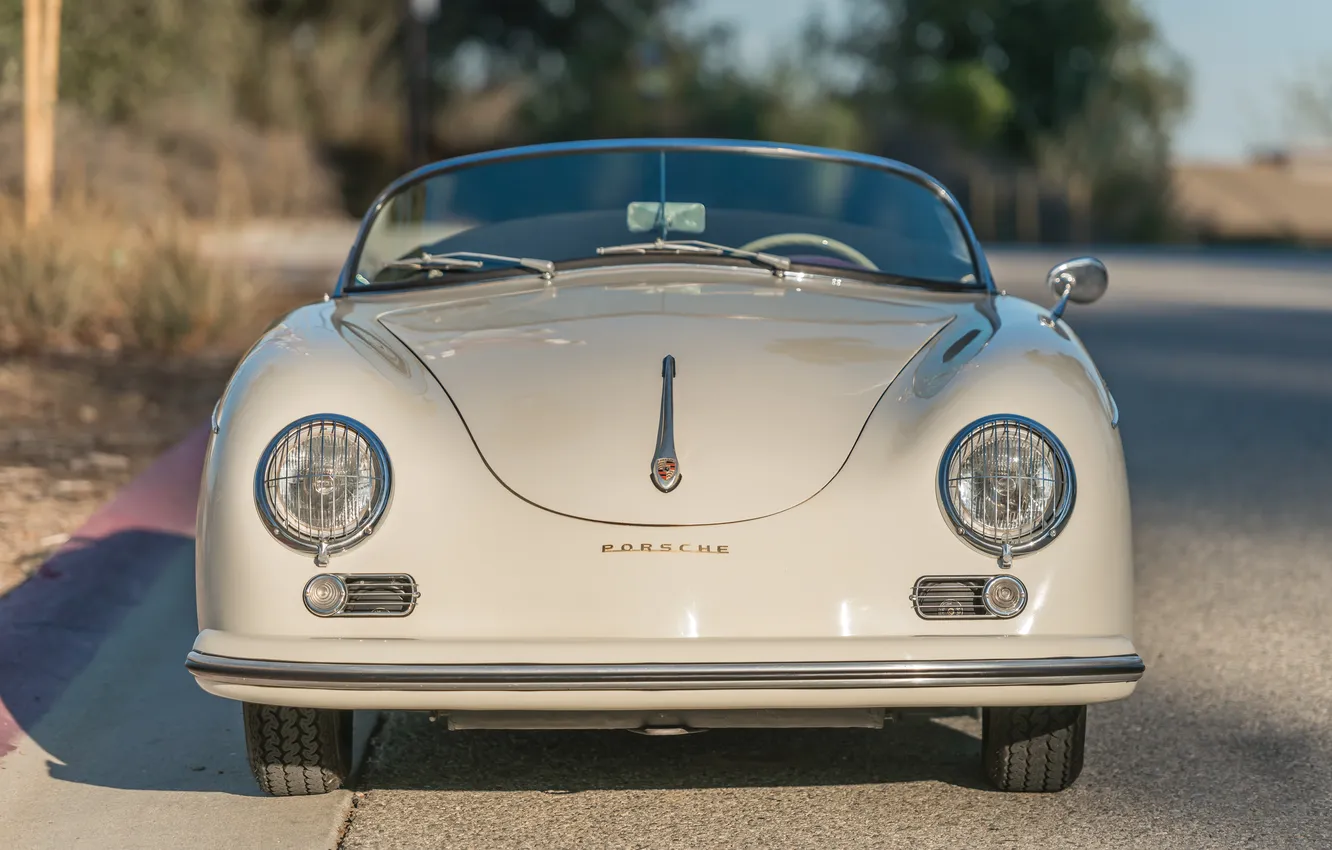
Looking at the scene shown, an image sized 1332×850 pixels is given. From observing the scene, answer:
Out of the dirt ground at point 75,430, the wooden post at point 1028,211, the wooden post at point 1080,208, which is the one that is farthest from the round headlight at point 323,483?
the wooden post at point 1080,208

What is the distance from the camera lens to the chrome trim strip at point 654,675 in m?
3.10

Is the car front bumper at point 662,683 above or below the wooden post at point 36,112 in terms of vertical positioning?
below

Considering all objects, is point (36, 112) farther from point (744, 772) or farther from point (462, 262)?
point (744, 772)

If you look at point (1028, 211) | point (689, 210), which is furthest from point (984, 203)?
point (689, 210)

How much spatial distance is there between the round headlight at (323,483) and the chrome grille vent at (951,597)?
100 centimetres

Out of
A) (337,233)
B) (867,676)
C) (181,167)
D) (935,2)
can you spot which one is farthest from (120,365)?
(935,2)

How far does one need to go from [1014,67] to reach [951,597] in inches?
1679

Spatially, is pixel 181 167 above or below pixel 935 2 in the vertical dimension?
below

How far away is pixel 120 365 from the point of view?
31.3 feet

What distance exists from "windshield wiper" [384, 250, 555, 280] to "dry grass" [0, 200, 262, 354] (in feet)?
19.7

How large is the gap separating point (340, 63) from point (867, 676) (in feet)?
107

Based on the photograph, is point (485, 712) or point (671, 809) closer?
point (485, 712)

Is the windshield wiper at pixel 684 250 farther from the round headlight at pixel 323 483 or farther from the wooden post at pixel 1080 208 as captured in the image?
the wooden post at pixel 1080 208

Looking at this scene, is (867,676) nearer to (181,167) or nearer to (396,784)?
(396,784)
